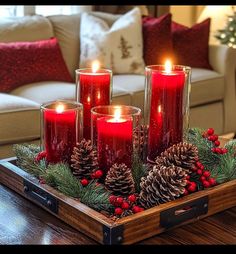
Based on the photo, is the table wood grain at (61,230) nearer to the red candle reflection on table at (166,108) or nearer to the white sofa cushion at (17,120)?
the red candle reflection on table at (166,108)

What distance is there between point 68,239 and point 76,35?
242 centimetres

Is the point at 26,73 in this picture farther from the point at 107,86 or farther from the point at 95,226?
the point at 95,226

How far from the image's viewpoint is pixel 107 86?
68.3 inches

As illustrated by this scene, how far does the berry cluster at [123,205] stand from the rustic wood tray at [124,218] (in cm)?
3

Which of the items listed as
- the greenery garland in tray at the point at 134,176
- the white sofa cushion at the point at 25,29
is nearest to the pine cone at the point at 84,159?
the greenery garland in tray at the point at 134,176

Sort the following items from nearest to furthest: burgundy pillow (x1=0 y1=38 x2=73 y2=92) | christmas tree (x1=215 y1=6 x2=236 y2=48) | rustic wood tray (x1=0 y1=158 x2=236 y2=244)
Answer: rustic wood tray (x1=0 y1=158 x2=236 y2=244) < burgundy pillow (x1=0 y1=38 x2=73 y2=92) < christmas tree (x1=215 y1=6 x2=236 y2=48)

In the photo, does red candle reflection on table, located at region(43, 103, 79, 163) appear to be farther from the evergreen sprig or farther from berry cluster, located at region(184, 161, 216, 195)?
berry cluster, located at region(184, 161, 216, 195)

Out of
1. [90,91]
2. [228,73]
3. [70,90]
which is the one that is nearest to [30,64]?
[70,90]

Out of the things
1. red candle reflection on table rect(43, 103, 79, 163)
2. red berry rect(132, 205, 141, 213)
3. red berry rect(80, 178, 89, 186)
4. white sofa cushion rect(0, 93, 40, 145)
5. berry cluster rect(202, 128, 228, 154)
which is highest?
red candle reflection on table rect(43, 103, 79, 163)

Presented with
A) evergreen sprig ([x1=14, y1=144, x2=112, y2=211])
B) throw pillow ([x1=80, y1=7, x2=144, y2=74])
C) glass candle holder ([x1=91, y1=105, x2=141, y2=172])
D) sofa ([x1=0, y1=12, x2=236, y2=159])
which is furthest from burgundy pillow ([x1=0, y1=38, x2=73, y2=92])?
glass candle holder ([x1=91, y1=105, x2=141, y2=172])

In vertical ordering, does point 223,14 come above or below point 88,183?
above

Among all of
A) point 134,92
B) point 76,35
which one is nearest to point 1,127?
point 134,92

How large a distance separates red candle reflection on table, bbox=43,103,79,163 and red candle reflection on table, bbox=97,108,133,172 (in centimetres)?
9

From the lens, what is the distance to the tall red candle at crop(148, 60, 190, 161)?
5.25 ft
